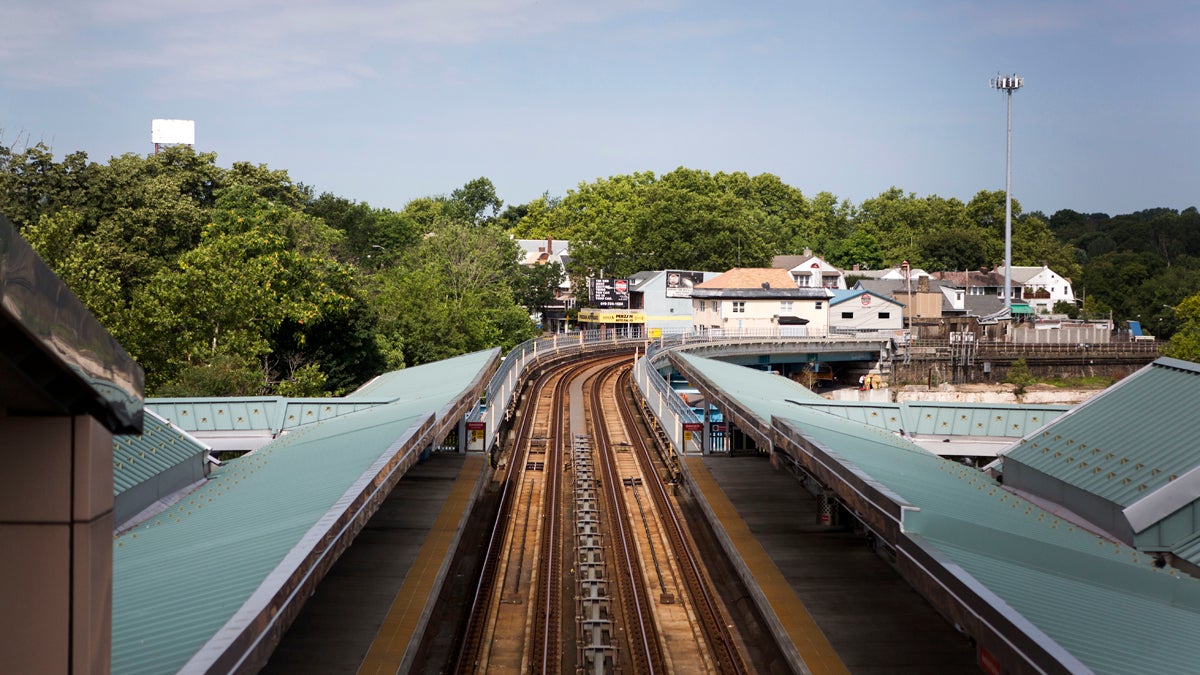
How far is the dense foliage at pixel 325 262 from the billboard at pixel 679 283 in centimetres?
1080

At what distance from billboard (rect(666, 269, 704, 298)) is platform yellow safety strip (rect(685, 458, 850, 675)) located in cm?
6391

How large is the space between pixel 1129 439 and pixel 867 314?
71885mm

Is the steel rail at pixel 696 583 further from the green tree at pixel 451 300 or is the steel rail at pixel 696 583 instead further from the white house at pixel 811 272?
the white house at pixel 811 272

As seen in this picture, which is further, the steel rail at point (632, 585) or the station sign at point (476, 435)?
the station sign at point (476, 435)

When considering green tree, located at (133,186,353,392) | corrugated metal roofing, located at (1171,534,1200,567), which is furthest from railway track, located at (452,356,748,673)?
Result: green tree, located at (133,186,353,392)

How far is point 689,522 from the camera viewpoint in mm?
25062

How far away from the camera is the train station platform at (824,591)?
561 inches

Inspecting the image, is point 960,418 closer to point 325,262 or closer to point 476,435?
point 476,435

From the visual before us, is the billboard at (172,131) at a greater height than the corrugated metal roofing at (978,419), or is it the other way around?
the billboard at (172,131)

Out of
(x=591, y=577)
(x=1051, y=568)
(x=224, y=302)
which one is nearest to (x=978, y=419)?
(x=591, y=577)

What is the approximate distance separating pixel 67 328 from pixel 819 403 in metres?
26.7

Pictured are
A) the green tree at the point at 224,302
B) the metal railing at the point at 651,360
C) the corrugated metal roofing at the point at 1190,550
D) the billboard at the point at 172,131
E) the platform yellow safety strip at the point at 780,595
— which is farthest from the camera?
the billboard at the point at 172,131

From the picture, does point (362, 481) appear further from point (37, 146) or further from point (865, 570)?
point (37, 146)

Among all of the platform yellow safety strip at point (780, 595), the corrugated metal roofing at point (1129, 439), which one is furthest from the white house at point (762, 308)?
the corrugated metal roofing at point (1129, 439)
